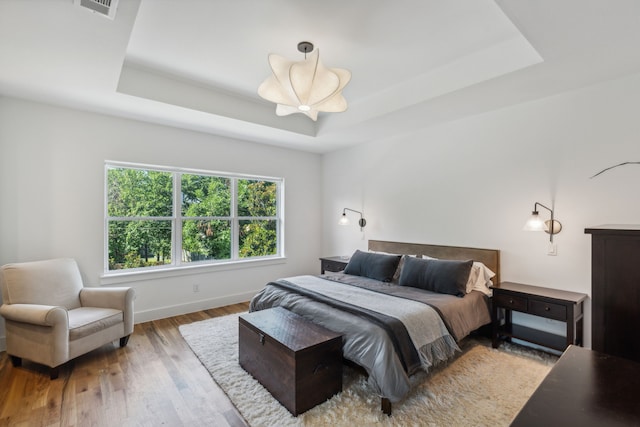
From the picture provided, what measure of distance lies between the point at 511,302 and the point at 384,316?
145 centimetres

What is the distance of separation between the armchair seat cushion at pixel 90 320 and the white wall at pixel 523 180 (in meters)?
3.45

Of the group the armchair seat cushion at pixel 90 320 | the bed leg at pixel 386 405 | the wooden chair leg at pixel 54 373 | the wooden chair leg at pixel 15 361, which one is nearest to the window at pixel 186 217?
the armchair seat cushion at pixel 90 320

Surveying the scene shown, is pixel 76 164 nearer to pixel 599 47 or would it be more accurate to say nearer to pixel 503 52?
pixel 503 52

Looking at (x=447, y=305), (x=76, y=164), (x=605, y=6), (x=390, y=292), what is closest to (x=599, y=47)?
(x=605, y=6)

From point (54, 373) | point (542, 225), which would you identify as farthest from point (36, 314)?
point (542, 225)

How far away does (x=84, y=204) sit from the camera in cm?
355

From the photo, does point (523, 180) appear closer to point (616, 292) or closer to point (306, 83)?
point (616, 292)

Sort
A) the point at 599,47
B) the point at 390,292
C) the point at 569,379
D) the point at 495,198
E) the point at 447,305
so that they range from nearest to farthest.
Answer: the point at 569,379 → the point at 599,47 → the point at 447,305 → the point at 390,292 → the point at 495,198

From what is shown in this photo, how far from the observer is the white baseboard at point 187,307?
12.9 ft

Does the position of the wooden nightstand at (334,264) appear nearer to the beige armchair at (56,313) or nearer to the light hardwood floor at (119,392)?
the light hardwood floor at (119,392)

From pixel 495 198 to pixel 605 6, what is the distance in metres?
2.00

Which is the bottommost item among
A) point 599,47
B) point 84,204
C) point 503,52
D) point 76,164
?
point 84,204

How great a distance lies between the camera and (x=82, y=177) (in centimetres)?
354

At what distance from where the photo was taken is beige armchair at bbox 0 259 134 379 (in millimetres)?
2523
